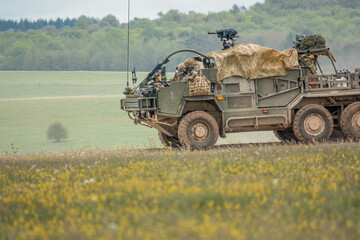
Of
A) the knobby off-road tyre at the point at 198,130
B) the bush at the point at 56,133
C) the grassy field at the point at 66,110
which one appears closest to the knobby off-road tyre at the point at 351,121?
the knobby off-road tyre at the point at 198,130

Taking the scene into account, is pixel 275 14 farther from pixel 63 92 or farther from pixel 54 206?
pixel 54 206

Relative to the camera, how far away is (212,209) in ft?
22.1

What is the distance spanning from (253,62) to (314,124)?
7.97 feet

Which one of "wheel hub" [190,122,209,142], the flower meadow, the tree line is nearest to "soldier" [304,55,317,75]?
"wheel hub" [190,122,209,142]

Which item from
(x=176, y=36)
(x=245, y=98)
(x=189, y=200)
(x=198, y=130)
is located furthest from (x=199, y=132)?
(x=176, y=36)

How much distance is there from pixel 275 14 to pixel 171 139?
159554 millimetres

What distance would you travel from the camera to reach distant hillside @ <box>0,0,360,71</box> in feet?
354

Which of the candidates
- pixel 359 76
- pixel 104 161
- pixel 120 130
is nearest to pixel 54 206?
pixel 104 161

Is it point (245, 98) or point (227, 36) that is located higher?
point (227, 36)

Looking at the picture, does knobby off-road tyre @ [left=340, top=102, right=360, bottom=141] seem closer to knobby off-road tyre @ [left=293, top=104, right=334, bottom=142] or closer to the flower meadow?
knobby off-road tyre @ [left=293, top=104, right=334, bottom=142]

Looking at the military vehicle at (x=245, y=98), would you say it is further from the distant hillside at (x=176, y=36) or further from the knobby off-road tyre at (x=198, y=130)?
the distant hillside at (x=176, y=36)

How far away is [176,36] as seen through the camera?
431 ft

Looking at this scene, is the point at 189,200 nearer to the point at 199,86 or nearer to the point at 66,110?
the point at 199,86

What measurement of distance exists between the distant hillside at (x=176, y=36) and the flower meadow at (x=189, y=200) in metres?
77.2
